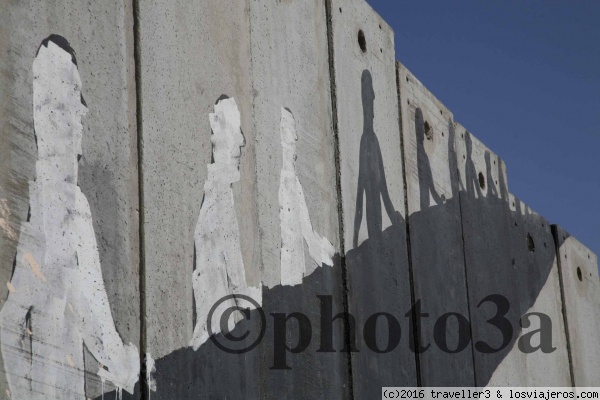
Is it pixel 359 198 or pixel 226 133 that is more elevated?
pixel 359 198

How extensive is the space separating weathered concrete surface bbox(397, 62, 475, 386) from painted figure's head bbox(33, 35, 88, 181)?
283 centimetres

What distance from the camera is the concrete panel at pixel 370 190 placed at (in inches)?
220

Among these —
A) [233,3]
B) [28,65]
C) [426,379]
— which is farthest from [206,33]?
[426,379]

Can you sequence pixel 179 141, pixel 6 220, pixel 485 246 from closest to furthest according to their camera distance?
Result: pixel 6 220, pixel 179 141, pixel 485 246

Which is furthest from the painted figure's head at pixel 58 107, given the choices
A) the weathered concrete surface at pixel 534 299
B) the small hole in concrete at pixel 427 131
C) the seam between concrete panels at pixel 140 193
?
the weathered concrete surface at pixel 534 299

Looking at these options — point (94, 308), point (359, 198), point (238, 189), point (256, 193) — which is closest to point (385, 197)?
point (359, 198)

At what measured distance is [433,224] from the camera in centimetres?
668

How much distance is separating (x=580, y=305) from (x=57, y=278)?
6.62 metres

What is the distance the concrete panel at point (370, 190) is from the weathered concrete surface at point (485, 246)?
1138mm

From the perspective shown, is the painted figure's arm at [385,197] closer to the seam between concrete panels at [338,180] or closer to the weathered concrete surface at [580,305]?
the seam between concrete panels at [338,180]

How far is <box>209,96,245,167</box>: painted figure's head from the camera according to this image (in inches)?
179

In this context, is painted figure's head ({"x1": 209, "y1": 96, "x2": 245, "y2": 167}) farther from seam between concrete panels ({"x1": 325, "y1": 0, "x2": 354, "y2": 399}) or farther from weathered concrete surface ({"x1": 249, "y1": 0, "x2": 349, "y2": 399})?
seam between concrete panels ({"x1": 325, "y1": 0, "x2": 354, "y2": 399})

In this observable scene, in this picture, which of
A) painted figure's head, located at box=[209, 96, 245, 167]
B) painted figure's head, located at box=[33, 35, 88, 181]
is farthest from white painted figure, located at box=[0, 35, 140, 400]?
painted figure's head, located at box=[209, 96, 245, 167]

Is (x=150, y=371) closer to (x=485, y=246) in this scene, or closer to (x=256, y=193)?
(x=256, y=193)
